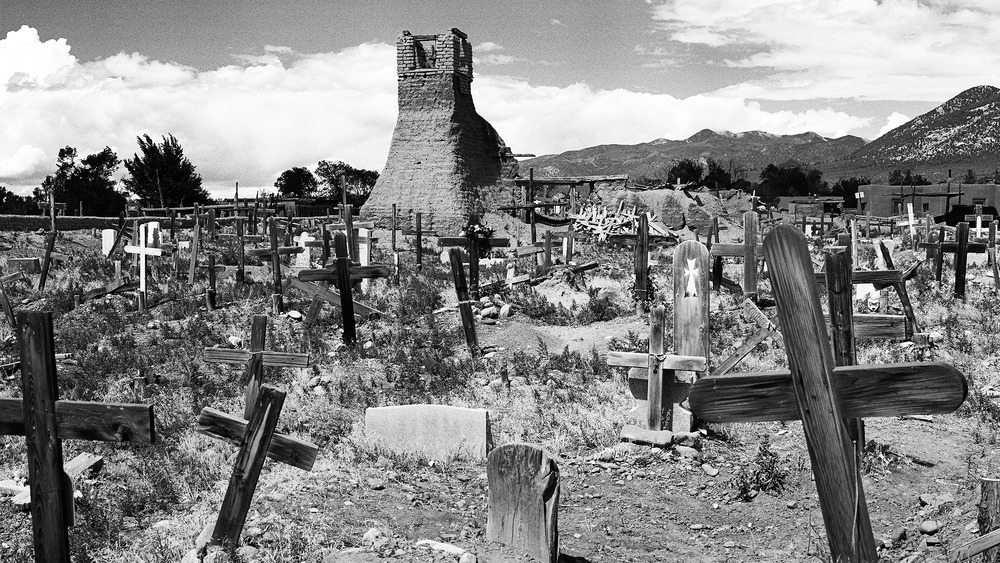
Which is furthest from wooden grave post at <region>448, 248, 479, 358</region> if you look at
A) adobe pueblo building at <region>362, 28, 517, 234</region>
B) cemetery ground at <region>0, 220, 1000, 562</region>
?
adobe pueblo building at <region>362, 28, 517, 234</region>

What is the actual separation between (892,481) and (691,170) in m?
78.1

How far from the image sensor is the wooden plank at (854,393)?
300cm

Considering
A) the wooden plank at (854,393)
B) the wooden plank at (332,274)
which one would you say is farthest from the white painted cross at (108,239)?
the wooden plank at (854,393)

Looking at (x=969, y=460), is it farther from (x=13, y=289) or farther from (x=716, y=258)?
(x=13, y=289)

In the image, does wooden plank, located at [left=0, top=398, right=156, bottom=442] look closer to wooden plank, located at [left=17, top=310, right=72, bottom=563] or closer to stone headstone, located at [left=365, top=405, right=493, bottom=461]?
wooden plank, located at [left=17, top=310, right=72, bottom=563]

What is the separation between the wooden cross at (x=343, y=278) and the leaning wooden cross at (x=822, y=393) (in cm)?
1063

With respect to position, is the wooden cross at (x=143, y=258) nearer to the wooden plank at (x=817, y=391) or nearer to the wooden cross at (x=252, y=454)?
the wooden cross at (x=252, y=454)

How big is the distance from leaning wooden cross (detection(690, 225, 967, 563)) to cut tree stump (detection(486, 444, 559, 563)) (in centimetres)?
149

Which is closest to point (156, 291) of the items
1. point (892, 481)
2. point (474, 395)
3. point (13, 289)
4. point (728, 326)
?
point (13, 289)

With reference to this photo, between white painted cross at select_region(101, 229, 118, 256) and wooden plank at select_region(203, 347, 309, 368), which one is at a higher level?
white painted cross at select_region(101, 229, 118, 256)

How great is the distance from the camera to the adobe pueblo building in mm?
38781

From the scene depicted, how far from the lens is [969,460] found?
6926 mm

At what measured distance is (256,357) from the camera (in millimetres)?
7789

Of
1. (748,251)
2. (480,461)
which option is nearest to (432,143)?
(748,251)
